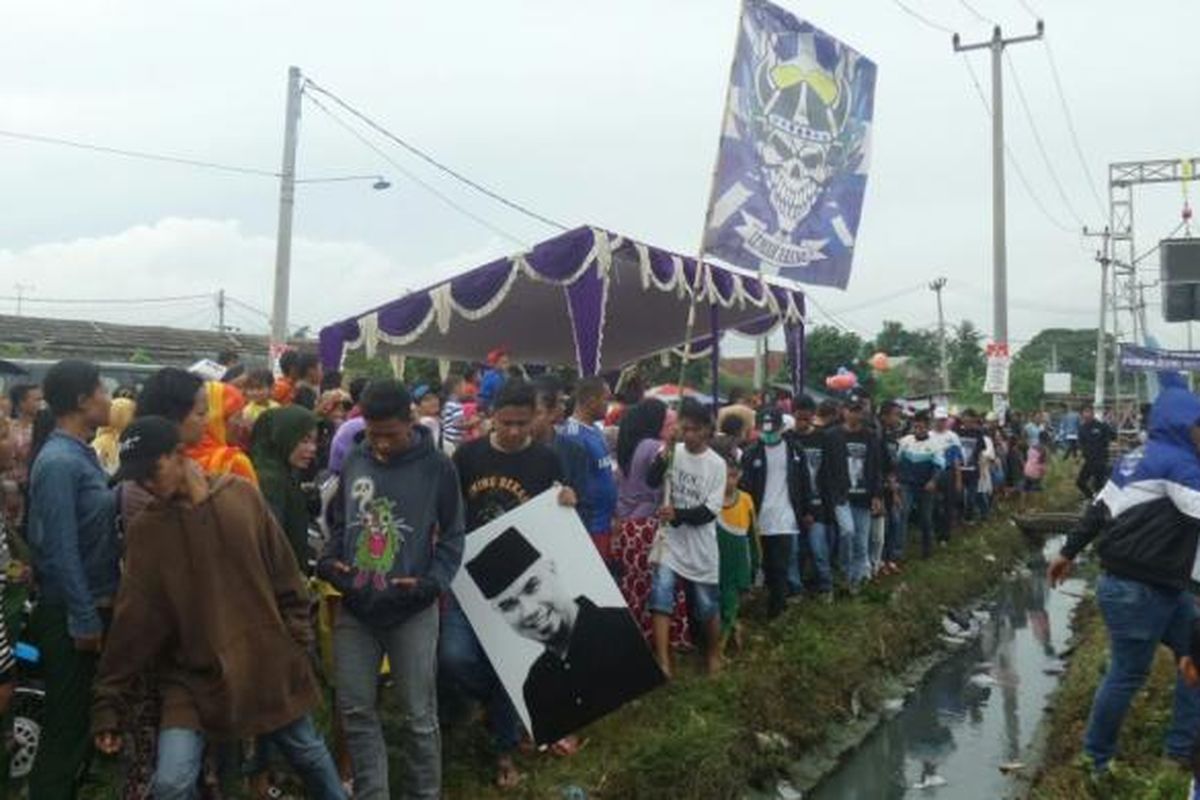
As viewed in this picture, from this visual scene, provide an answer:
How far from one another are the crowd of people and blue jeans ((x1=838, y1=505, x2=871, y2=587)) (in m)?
3.51

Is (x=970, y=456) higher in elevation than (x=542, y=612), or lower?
higher

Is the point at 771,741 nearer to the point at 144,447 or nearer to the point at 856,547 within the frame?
the point at 144,447

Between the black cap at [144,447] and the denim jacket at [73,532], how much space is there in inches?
19.8

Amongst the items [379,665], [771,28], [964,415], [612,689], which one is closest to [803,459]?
[771,28]

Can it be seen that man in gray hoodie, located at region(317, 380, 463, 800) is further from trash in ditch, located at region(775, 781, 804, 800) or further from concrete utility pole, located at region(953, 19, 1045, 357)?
concrete utility pole, located at region(953, 19, 1045, 357)

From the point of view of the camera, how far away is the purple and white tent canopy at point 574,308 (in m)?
9.46

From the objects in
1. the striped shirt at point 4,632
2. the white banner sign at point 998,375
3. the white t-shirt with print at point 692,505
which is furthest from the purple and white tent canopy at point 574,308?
the white banner sign at point 998,375

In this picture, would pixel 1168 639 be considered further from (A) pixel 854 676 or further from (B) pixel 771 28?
(B) pixel 771 28

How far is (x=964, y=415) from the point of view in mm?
16516

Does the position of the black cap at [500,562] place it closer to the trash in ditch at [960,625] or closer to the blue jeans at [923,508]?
the trash in ditch at [960,625]

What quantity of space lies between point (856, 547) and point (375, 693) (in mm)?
6702

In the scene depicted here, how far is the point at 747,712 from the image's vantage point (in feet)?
20.6

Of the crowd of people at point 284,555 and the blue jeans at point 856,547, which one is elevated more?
the crowd of people at point 284,555

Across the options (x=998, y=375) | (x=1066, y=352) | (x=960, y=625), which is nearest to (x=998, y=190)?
(x=998, y=375)
